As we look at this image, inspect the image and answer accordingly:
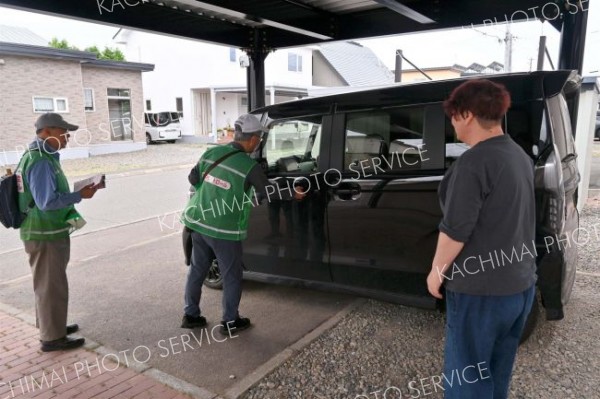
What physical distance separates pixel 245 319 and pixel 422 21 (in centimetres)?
337

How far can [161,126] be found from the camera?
84.3ft

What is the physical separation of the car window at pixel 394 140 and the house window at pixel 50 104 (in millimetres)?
16558

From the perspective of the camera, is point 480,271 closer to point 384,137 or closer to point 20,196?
point 384,137

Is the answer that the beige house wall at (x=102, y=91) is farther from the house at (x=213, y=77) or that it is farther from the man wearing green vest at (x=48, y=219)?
the man wearing green vest at (x=48, y=219)

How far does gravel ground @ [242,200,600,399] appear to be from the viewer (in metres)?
3.00

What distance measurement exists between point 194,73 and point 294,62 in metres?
6.49

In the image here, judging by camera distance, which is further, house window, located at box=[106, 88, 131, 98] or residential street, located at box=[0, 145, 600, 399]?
house window, located at box=[106, 88, 131, 98]

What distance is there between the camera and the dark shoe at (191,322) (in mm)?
3936

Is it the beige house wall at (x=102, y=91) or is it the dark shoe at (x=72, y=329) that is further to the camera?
the beige house wall at (x=102, y=91)

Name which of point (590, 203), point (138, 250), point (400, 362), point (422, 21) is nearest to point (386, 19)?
point (422, 21)

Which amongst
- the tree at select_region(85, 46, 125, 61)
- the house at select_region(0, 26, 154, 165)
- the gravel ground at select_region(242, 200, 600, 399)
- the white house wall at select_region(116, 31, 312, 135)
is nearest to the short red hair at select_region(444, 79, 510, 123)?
the gravel ground at select_region(242, 200, 600, 399)

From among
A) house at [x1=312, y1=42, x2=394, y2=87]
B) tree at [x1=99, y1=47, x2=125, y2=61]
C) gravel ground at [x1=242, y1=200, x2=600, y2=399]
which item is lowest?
gravel ground at [x1=242, y1=200, x2=600, y2=399]

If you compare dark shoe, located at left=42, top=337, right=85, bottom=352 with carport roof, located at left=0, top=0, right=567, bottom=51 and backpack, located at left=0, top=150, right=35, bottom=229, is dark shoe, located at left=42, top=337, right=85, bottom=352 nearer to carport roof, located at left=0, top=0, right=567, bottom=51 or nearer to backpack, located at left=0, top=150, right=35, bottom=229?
backpack, located at left=0, top=150, right=35, bottom=229

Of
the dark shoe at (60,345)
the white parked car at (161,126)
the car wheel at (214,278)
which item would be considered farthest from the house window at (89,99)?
the dark shoe at (60,345)
